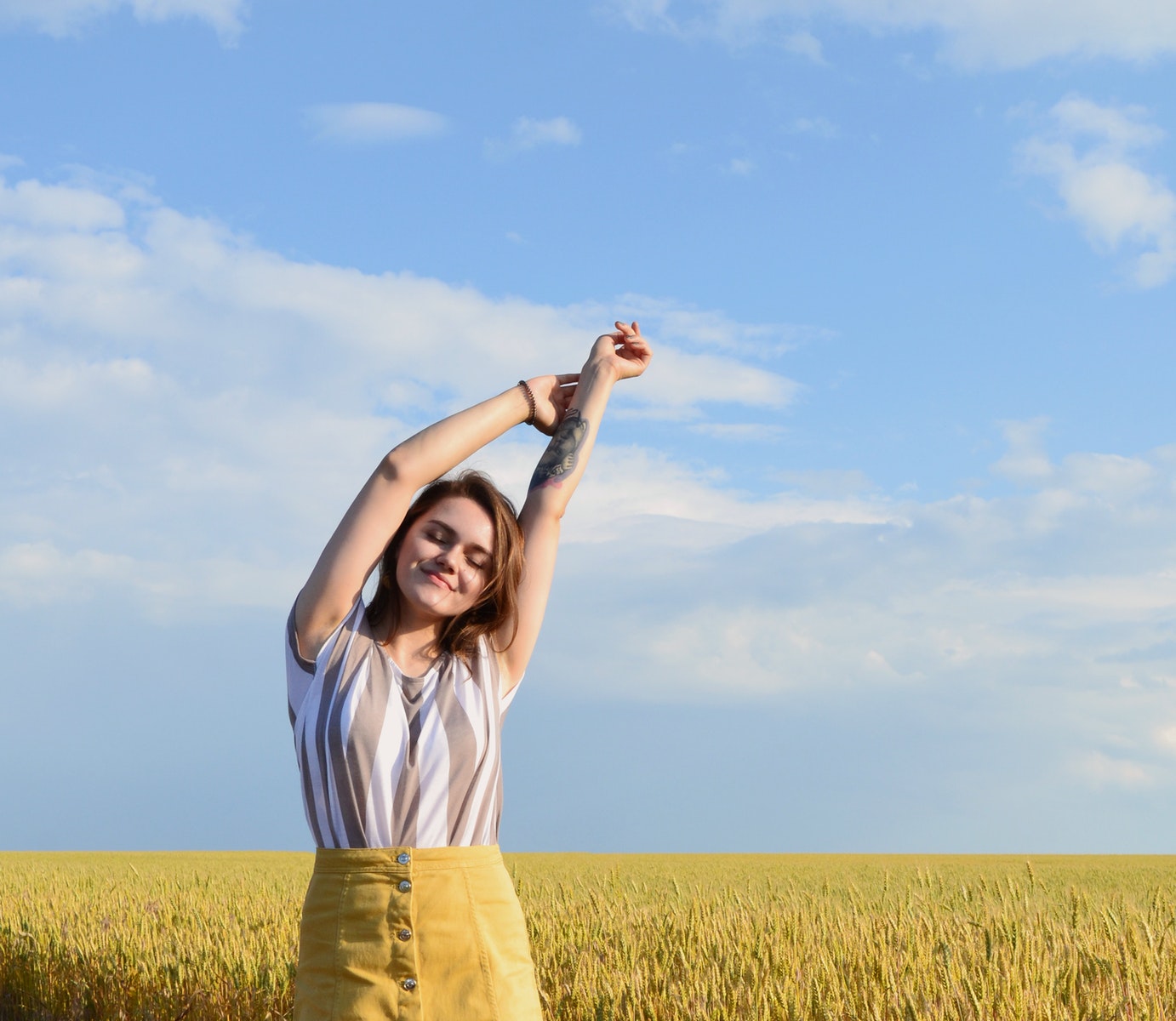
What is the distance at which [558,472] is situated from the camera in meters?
2.92

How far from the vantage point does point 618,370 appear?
321cm

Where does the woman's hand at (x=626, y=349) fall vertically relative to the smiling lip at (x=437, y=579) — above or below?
above

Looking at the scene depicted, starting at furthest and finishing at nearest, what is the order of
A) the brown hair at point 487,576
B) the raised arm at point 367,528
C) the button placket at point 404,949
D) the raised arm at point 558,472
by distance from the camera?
1. the raised arm at point 558,472
2. the brown hair at point 487,576
3. the raised arm at point 367,528
4. the button placket at point 404,949

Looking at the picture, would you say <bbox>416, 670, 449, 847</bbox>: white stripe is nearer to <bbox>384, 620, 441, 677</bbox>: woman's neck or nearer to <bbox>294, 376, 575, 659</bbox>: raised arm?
<bbox>384, 620, 441, 677</bbox>: woman's neck

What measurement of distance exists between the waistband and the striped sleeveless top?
2 centimetres

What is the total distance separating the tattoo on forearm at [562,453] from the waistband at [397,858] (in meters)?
1.06

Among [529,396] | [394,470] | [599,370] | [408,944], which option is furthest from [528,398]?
[408,944]

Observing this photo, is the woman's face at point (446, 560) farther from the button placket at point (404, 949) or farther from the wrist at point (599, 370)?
the wrist at point (599, 370)

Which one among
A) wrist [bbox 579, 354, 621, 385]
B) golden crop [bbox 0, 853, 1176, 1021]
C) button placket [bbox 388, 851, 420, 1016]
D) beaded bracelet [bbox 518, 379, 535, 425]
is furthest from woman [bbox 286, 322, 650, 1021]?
golden crop [bbox 0, 853, 1176, 1021]

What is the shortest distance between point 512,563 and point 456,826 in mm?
654

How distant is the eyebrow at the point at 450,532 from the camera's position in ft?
8.21

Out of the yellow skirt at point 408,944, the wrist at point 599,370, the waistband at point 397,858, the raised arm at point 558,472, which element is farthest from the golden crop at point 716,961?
the wrist at point 599,370

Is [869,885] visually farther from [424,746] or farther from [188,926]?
[424,746]

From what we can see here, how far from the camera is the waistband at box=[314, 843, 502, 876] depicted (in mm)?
2193
